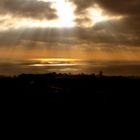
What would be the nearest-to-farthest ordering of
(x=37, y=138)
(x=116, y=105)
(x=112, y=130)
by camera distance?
(x=37, y=138) < (x=112, y=130) < (x=116, y=105)

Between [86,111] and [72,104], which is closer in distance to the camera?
[86,111]

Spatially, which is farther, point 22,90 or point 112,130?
point 22,90

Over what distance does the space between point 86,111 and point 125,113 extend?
3198 millimetres

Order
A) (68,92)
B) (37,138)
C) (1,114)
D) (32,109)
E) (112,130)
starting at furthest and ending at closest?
(68,92), (32,109), (1,114), (112,130), (37,138)

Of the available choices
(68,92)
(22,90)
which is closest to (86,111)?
(68,92)

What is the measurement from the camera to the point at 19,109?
24.4 meters

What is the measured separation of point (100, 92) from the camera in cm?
3030

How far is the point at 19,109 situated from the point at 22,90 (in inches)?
255

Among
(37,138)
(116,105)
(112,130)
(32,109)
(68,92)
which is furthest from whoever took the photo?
(68,92)

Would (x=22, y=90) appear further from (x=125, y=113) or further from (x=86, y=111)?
(x=125, y=113)

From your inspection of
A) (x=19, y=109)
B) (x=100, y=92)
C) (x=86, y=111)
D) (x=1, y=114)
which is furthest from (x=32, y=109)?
(x=100, y=92)

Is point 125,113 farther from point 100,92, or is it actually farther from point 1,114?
point 1,114

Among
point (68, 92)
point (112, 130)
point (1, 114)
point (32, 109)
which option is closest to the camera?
point (112, 130)

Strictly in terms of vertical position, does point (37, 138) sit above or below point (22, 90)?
below
